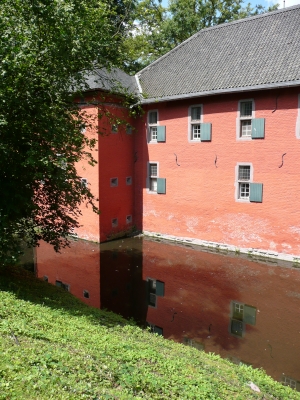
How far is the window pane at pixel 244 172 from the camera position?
12930mm

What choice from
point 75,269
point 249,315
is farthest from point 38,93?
point 249,315

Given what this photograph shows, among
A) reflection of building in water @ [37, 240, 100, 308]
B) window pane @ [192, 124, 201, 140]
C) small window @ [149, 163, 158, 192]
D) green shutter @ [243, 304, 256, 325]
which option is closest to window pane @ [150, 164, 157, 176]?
small window @ [149, 163, 158, 192]

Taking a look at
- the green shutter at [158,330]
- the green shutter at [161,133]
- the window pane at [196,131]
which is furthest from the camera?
the green shutter at [161,133]

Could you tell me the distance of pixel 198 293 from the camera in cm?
952

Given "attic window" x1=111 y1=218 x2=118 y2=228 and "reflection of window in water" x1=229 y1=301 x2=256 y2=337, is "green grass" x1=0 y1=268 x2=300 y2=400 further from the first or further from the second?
"attic window" x1=111 y1=218 x2=118 y2=228

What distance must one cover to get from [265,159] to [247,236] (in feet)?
9.65

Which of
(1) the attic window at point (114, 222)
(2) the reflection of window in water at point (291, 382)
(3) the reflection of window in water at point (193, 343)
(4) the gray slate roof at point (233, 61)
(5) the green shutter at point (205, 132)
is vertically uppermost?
(4) the gray slate roof at point (233, 61)

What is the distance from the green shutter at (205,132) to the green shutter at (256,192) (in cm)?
255

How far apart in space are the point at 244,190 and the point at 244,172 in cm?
69

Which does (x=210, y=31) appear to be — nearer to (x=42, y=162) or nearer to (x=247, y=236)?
(x=247, y=236)

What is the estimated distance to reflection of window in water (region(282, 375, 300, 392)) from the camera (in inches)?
229

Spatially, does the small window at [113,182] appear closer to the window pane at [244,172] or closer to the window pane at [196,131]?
the window pane at [196,131]

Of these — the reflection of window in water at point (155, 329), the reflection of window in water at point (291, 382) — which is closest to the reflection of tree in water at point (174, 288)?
the reflection of window in water at point (155, 329)

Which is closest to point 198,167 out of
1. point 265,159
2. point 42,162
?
point 265,159
